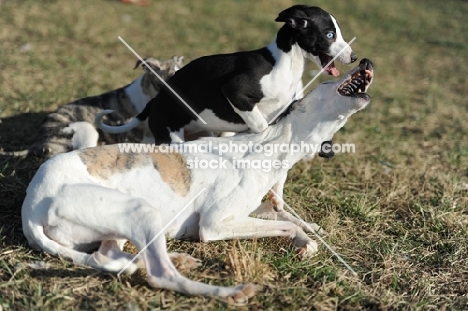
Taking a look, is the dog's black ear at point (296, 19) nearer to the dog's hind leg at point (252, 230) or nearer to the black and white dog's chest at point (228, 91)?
the black and white dog's chest at point (228, 91)

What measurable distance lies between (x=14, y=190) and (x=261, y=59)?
213 cm

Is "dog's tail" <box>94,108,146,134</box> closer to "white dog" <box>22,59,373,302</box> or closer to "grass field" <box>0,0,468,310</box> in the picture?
"grass field" <box>0,0,468,310</box>

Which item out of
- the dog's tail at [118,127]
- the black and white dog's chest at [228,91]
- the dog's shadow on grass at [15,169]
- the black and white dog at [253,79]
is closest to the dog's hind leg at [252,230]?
the black and white dog at [253,79]

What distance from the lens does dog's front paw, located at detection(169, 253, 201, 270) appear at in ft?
11.8

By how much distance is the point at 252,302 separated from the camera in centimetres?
337

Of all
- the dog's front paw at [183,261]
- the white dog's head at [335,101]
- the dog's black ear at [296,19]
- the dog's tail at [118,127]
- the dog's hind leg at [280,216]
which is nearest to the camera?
the dog's front paw at [183,261]

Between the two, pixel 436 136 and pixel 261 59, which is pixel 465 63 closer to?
pixel 436 136

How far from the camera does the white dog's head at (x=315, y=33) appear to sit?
4.54m

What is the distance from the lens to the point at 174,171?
3.99 meters

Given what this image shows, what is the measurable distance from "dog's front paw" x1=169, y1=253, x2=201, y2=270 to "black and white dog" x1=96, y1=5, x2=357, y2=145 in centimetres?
122

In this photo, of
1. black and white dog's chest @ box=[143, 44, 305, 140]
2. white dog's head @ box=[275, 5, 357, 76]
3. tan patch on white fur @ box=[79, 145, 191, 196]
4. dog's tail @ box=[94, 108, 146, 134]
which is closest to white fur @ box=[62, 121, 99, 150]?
dog's tail @ box=[94, 108, 146, 134]

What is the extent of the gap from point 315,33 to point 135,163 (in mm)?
1712

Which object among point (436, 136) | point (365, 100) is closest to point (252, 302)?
point (365, 100)

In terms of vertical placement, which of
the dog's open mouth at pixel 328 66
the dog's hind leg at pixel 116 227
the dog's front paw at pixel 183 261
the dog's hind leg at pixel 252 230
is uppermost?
the dog's open mouth at pixel 328 66
